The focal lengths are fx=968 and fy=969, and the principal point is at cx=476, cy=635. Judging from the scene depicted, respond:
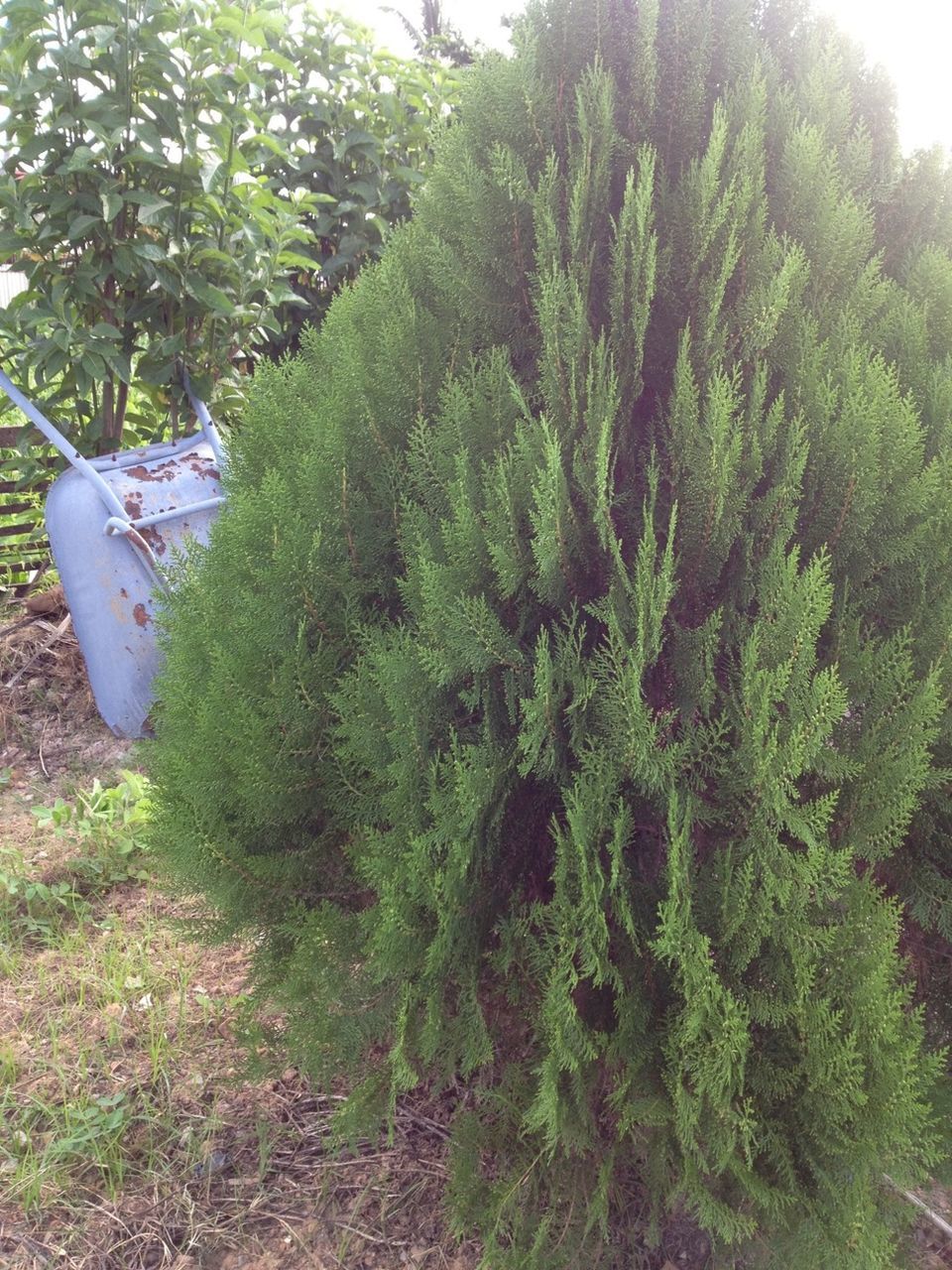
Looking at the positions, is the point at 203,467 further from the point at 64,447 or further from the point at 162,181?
the point at 162,181

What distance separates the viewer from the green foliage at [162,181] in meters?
3.96

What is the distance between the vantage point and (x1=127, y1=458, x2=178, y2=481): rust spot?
13.9 ft

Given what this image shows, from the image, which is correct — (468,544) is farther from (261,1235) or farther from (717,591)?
(261,1235)

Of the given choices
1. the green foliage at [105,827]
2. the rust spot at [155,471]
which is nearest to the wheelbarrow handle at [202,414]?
the rust spot at [155,471]

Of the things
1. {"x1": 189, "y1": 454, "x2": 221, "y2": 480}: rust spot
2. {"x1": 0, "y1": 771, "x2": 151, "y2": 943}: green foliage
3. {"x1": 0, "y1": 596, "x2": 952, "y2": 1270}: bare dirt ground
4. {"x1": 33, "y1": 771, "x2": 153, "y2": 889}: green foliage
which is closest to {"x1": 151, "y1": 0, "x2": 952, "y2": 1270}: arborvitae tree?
{"x1": 0, "y1": 596, "x2": 952, "y2": 1270}: bare dirt ground

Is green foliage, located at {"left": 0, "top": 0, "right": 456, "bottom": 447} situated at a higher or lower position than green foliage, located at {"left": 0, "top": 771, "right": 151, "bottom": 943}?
higher

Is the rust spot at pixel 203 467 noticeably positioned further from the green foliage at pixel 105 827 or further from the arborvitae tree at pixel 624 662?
the arborvitae tree at pixel 624 662

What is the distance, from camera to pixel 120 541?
13.5ft

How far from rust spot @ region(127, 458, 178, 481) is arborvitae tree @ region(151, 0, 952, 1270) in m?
2.70

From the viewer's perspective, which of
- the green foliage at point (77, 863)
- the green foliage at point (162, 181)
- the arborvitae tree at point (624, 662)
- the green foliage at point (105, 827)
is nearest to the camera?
the arborvitae tree at point (624, 662)

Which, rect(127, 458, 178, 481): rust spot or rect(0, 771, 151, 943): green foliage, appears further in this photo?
rect(127, 458, 178, 481): rust spot

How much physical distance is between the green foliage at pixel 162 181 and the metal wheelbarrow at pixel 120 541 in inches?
17.6

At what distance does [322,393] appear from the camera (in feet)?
6.06

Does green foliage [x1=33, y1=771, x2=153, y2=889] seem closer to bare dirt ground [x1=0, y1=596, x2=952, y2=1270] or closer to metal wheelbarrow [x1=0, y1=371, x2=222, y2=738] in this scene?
bare dirt ground [x1=0, y1=596, x2=952, y2=1270]
